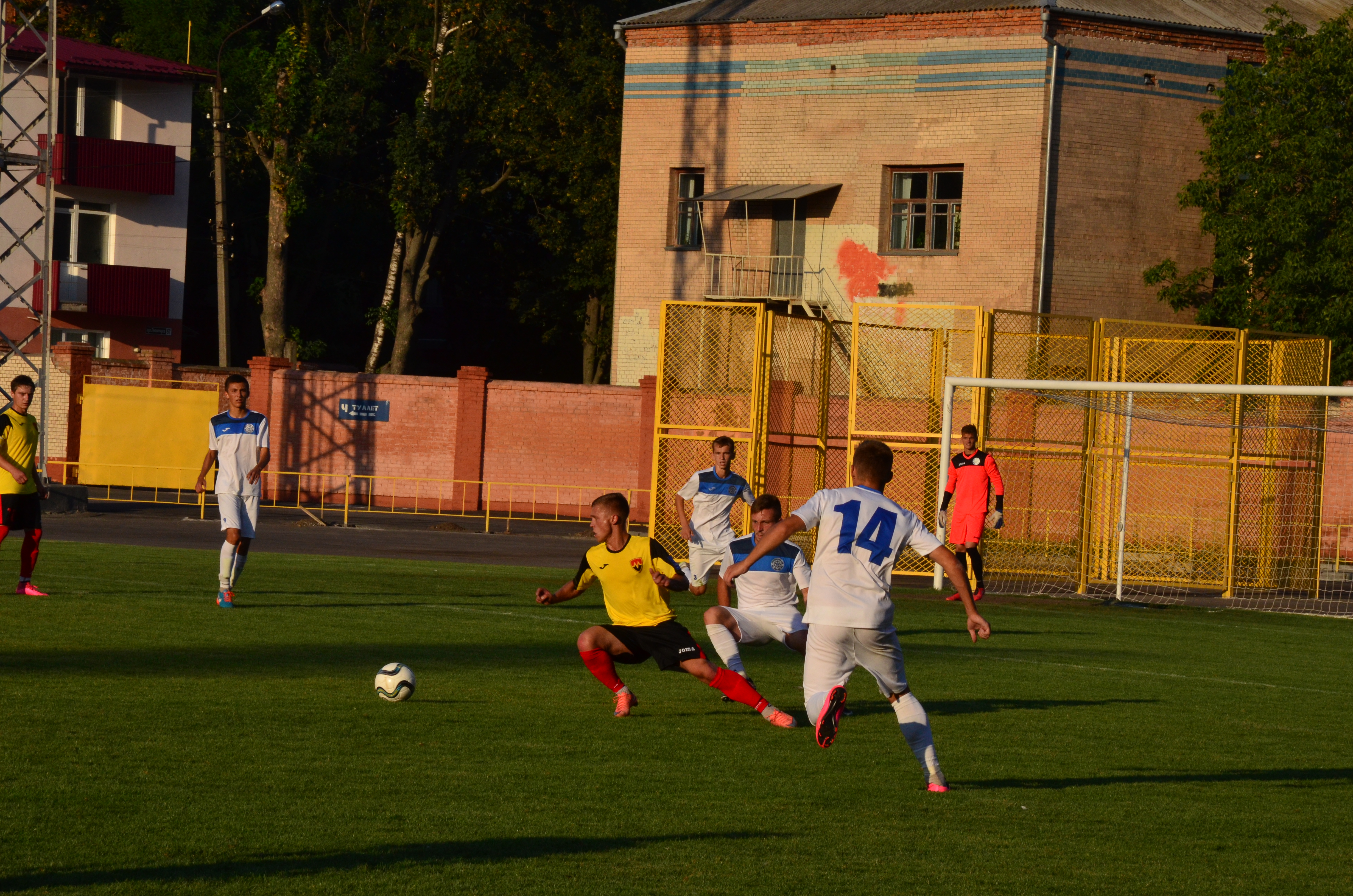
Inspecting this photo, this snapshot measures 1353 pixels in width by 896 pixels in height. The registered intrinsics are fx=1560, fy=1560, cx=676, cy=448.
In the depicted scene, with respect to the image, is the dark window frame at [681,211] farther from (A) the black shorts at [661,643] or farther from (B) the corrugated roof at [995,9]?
(A) the black shorts at [661,643]

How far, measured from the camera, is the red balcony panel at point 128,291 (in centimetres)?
4241

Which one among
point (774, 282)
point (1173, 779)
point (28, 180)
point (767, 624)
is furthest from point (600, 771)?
point (774, 282)

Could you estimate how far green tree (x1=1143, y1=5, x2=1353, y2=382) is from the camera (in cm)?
2959

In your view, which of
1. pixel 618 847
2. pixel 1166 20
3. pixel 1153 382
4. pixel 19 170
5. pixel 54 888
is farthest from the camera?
pixel 19 170

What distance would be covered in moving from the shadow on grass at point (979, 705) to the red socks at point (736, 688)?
94 cm

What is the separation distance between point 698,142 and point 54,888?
1231 inches

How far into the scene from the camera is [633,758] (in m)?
8.01

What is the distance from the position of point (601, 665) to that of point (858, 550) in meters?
2.40

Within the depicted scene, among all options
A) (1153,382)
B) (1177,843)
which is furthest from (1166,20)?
(1177,843)

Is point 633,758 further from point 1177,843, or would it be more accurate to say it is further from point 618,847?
point 1177,843

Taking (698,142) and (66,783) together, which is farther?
(698,142)

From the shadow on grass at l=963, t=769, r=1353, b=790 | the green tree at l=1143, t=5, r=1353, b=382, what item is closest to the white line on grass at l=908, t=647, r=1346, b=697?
the shadow on grass at l=963, t=769, r=1353, b=790

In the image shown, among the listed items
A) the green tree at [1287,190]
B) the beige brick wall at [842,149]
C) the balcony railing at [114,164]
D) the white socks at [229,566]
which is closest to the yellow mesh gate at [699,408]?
the white socks at [229,566]

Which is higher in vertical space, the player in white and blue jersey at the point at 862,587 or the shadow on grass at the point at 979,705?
the player in white and blue jersey at the point at 862,587
